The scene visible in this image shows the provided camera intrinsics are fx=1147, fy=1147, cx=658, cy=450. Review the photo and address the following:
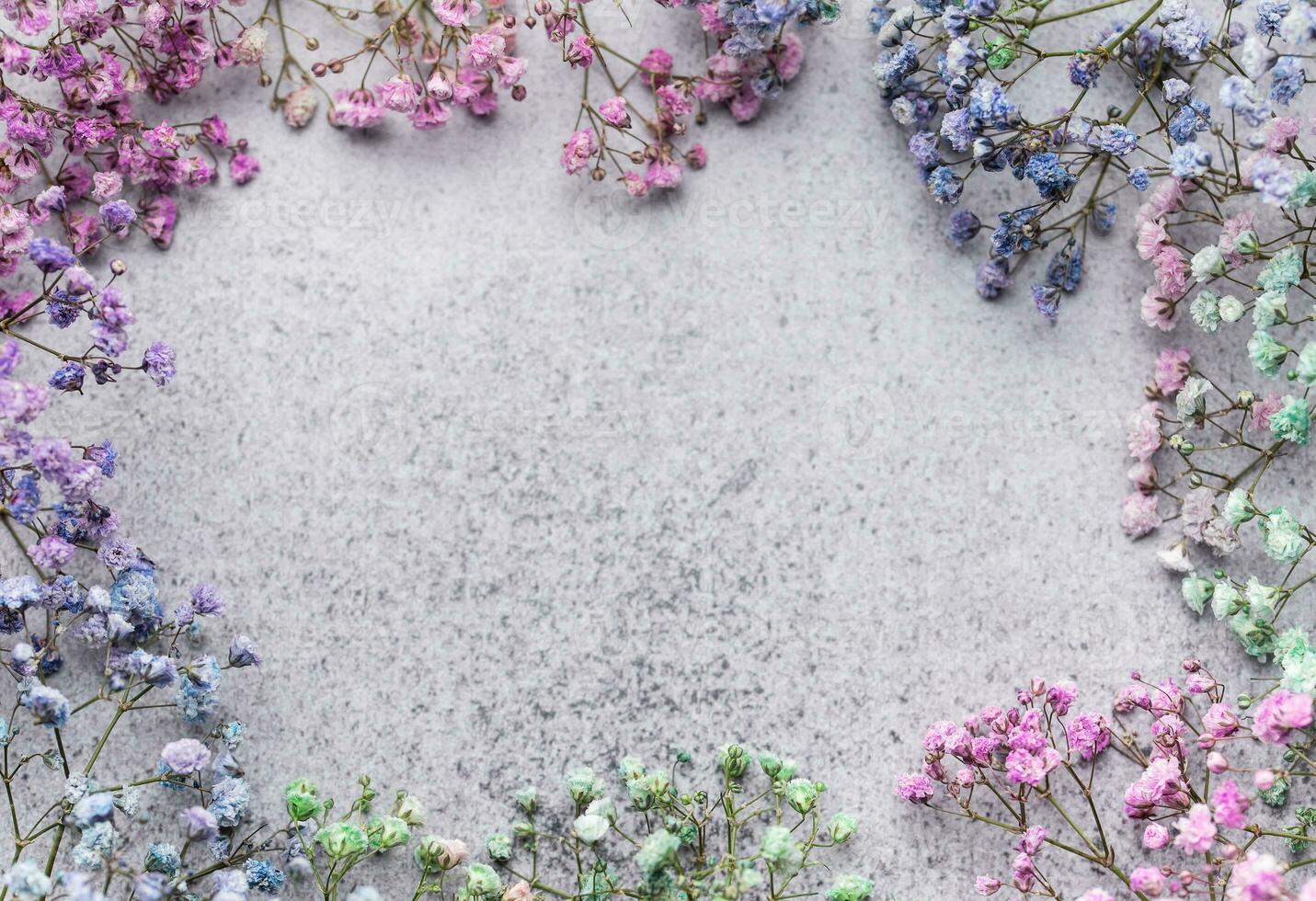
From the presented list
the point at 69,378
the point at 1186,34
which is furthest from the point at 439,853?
the point at 1186,34

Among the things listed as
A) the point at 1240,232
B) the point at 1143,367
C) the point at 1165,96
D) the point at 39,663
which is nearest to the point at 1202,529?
the point at 1143,367

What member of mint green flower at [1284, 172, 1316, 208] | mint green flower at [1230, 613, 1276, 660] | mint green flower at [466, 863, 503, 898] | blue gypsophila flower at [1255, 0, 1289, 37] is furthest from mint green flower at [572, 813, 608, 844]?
blue gypsophila flower at [1255, 0, 1289, 37]

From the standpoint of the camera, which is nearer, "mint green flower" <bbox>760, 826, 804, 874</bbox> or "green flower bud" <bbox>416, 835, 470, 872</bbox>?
"mint green flower" <bbox>760, 826, 804, 874</bbox>

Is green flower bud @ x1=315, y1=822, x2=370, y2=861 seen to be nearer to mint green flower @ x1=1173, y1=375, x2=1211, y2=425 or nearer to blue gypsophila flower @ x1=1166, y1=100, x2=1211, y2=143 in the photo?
mint green flower @ x1=1173, y1=375, x2=1211, y2=425

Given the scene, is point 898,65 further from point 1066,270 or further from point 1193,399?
point 1193,399

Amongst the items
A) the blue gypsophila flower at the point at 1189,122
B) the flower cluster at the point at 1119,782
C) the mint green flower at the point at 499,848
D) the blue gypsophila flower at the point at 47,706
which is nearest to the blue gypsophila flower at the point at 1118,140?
the blue gypsophila flower at the point at 1189,122

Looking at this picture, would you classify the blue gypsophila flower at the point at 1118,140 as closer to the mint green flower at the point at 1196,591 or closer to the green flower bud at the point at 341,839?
Result: the mint green flower at the point at 1196,591

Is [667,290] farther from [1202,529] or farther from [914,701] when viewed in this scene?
[1202,529]
